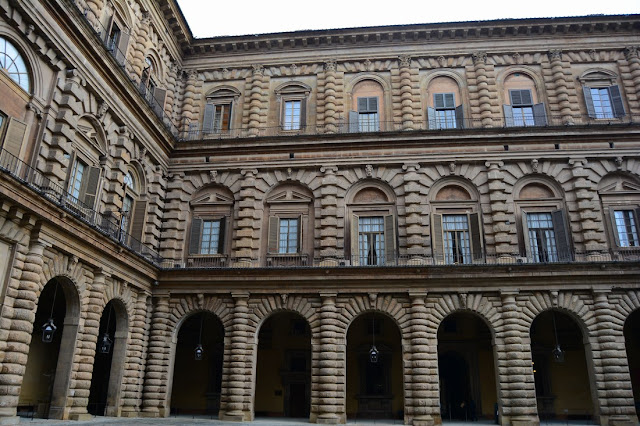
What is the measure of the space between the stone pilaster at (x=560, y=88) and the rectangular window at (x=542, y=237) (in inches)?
214

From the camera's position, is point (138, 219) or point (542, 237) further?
point (138, 219)

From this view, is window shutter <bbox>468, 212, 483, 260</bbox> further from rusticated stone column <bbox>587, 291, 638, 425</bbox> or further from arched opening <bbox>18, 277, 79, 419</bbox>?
arched opening <bbox>18, 277, 79, 419</bbox>

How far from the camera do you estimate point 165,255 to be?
27.1 metres

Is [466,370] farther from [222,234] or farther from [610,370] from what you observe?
[222,234]

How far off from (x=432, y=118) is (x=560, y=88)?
6914 millimetres

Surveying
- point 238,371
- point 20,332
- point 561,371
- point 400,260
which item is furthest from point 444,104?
point 20,332

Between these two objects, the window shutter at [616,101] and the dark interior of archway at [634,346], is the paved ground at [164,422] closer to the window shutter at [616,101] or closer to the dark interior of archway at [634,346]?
the dark interior of archway at [634,346]

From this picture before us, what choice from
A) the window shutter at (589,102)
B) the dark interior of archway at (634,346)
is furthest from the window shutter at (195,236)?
the dark interior of archway at (634,346)

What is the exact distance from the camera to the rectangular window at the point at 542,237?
25.4m

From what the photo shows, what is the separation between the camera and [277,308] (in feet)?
82.9

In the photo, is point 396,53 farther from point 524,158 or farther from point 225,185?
point 225,185

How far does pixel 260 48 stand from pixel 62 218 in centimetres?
1684

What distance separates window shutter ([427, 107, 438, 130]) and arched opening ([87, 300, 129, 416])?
17961mm

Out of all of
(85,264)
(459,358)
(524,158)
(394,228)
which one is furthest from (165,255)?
(524,158)
